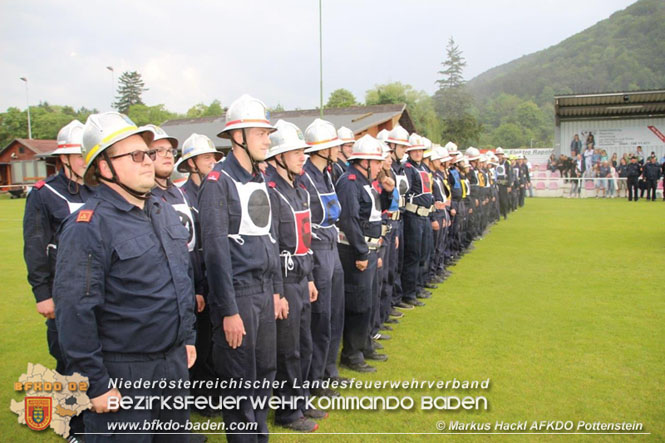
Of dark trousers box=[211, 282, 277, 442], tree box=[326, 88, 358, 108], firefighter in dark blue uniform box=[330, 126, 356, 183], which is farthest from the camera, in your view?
tree box=[326, 88, 358, 108]

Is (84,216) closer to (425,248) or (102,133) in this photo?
(102,133)

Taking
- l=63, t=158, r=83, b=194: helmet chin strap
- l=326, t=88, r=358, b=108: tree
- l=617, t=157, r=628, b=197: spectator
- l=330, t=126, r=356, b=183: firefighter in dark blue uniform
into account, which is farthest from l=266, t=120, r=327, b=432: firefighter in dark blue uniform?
l=326, t=88, r=358, b=108: tree

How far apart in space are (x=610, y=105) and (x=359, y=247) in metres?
32.1

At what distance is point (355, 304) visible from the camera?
18.4ft

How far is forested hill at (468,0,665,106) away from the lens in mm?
109438

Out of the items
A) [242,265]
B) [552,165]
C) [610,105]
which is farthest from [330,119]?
[242,265]

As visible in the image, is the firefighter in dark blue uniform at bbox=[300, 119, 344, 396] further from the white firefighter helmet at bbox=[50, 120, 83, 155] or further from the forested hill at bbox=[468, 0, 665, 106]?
the forested hill at bbox=[468, 0, 665, 106]

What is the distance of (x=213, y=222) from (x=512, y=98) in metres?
122

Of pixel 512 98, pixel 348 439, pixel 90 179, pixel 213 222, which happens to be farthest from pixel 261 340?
pixel 512 98

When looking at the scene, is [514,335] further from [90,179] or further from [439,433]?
[90,179]

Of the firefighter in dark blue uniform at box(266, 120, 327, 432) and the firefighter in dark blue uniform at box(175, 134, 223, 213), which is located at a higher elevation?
the firefighter in dark blue uniform at box(175, 134, 223, 213)

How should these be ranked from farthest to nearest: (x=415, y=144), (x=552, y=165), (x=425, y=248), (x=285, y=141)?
(x=552, y=165), (x=415, y=144), (x=425, y=248), (x=285, y=141)

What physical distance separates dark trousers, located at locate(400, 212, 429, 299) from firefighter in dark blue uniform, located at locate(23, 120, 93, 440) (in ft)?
16.4

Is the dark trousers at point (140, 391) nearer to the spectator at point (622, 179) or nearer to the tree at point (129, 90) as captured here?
the spectator at point (622, 179)
